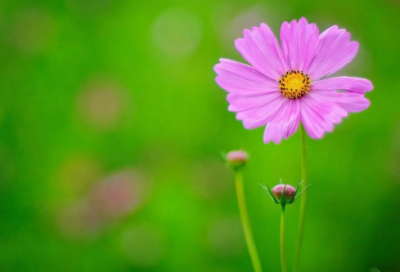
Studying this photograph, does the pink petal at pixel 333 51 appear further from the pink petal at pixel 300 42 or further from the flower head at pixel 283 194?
Result: the flower head at pixel 283 194

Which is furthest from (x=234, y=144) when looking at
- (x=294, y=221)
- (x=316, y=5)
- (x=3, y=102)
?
(x=3, y=102)

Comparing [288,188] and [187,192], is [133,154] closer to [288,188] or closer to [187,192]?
[187,192]

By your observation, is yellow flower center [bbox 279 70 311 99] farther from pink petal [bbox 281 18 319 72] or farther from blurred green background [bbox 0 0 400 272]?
blurred green background [bbox 0 0 400 272]

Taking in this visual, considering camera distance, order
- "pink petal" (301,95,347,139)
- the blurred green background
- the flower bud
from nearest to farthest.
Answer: "pink petal" (301,95,347,139)
the flower bud
the blurred green background

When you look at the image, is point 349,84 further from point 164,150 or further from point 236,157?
point 164,150

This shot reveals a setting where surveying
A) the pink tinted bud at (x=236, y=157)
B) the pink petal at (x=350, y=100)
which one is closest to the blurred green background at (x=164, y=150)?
the pink tinted bud at (x=236, y=157)

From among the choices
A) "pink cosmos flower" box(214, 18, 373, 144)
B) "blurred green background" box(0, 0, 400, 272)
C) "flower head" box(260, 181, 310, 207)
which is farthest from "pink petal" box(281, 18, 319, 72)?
"blurred green background" box(0, 0, 400, 272)
